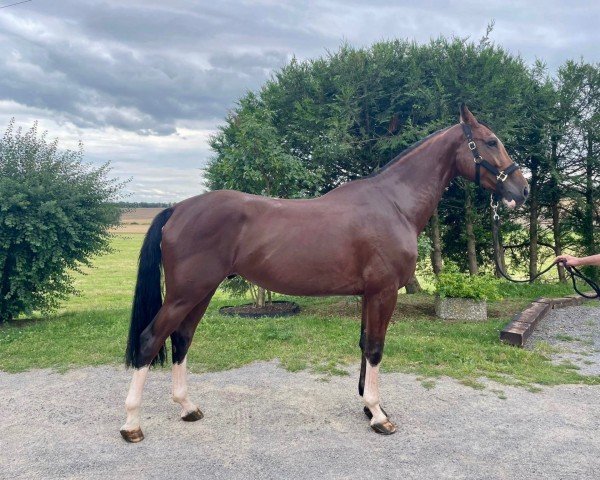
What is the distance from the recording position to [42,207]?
6.61 m

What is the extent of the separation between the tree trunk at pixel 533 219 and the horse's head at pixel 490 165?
7.65m

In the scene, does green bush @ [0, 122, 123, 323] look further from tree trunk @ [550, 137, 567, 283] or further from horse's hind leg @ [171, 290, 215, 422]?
tree trunk @ [550, 137, 567, 283]

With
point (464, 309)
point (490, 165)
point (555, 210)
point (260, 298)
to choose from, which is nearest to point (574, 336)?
point (464, 309)

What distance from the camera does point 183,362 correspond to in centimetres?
354

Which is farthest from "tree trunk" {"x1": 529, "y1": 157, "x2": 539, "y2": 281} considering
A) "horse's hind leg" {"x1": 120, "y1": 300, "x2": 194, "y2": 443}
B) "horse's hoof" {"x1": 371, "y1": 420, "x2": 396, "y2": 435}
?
"horse's hind leg" {"x1": 120, "y1": 300, "x2": 194, "y2": 443}

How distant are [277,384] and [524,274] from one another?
9727 mm

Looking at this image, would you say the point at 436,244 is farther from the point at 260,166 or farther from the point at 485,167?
the point at 485,167

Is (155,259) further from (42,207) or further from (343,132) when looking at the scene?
(343,132)

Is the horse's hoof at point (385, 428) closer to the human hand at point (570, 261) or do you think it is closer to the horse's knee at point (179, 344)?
the horse's knee at point (179, 344)

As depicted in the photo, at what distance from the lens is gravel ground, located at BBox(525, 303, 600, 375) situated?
513cm

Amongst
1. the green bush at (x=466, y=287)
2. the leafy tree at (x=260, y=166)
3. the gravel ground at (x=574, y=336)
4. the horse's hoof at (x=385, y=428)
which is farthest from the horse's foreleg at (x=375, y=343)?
the green bush at (x=466, y=287)

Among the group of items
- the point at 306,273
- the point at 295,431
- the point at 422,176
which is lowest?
the point at 295,431

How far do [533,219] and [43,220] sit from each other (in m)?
10.6

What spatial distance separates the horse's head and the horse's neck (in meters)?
0.11
